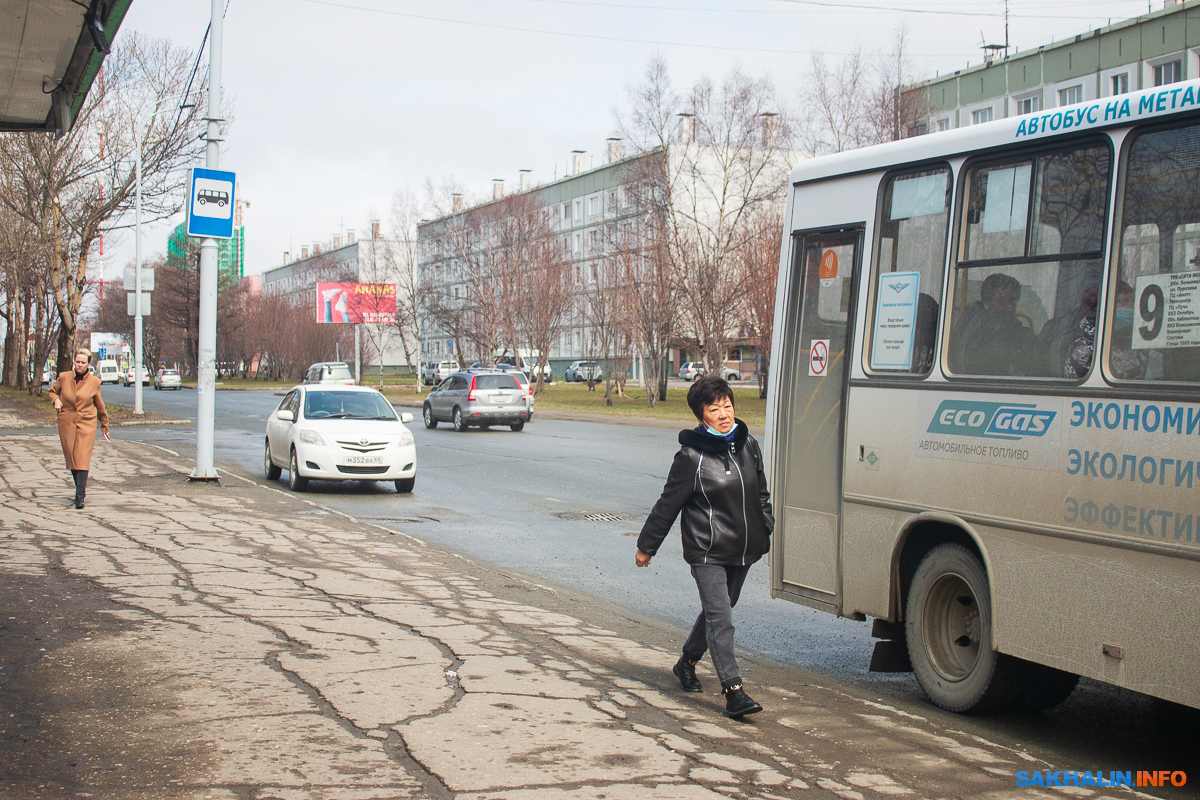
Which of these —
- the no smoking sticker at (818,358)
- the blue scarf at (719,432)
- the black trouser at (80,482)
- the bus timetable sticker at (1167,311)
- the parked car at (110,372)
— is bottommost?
the parked car at (110,372)

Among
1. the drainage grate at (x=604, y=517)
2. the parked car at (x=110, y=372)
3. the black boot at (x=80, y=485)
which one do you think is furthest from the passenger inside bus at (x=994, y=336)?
the parked car at (x=110, y=372)

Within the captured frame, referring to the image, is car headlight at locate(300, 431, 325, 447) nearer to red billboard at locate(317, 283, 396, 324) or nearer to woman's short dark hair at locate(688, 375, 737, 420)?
woman's short dark hair at locate(688, 375, 737, 420)

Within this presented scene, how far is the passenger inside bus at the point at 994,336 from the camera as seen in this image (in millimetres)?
5230

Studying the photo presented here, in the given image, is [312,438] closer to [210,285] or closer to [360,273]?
[210,285]

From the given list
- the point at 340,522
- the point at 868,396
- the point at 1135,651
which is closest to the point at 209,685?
the point at 868,396

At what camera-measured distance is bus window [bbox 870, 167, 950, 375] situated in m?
5.80

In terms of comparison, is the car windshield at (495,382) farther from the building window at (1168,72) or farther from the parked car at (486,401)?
the building window at (1168,72)

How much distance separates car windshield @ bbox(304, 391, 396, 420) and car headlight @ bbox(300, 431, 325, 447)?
443 mm

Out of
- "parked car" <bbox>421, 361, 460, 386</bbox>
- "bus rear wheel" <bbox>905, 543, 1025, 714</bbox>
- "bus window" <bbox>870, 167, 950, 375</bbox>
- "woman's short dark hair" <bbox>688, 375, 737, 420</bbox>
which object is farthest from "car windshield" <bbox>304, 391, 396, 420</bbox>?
"parked car" <bbox>421, 361, 460, 386</bbox>

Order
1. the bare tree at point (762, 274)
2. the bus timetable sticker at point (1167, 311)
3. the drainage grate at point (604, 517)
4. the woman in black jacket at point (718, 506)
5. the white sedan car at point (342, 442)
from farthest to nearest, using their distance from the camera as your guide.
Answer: the bare tree at point (762, 274), the white sedan car at point (342, 442), the drainage grate at point (604, 517), the woman in black jacket at point (718, 506), the bus timetable sticker at point (1167, 311)

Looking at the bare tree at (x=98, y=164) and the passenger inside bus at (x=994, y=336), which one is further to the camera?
the bare tree at (x=98, y=164)

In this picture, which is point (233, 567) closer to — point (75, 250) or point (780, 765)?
point (780, 765)

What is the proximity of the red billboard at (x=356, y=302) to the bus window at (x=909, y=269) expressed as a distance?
61.9 meters

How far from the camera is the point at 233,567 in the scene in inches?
→ 356
